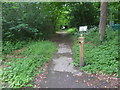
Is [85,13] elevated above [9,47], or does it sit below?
above

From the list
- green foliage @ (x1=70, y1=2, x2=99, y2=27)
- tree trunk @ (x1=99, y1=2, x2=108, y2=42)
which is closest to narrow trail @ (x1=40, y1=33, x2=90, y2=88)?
tree trunk @ (x1=99, y1=2, x2=108, y2=42)

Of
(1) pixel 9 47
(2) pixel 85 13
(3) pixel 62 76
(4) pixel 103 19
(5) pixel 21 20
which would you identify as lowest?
(3) pixel 62 76

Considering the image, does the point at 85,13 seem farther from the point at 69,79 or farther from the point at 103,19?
the point at 69,79

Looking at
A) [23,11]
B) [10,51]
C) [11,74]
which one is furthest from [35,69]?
[23,11]

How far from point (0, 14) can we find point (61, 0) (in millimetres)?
6414

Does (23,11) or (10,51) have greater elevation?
(23,11)

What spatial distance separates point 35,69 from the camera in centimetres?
329

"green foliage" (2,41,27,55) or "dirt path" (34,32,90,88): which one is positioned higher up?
"green foliage" (2,41,27,55)

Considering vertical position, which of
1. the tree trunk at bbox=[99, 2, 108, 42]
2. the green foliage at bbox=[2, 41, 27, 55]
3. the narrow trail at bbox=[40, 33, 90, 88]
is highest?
the tree trunk at bbox=[99, 2, 108, 42]

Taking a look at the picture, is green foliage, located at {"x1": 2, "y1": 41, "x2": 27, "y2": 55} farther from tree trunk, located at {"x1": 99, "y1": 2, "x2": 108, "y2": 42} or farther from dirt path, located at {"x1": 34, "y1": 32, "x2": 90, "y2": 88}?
tree trunk, located at {"x1": 99, "y1": 2, "x2": 108, "y2": 42}

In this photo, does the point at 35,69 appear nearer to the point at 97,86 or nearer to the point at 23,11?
the point at 97,86

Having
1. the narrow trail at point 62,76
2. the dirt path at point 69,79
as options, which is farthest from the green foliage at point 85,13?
the dirt path at point 69,79

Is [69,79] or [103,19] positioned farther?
[103,19]

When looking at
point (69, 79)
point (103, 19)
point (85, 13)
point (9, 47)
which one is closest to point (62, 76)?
point (69, 79)
